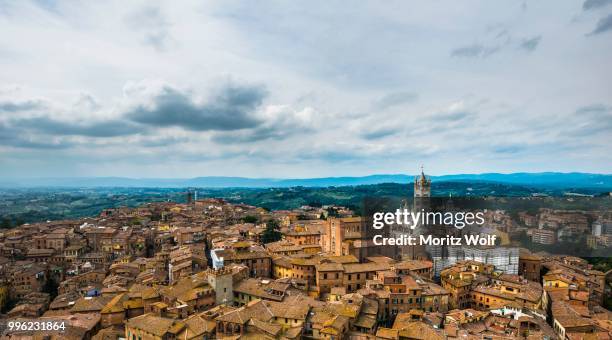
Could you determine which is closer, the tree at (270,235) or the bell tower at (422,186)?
the bell tower at (422,186)

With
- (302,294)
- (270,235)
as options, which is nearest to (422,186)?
(270,235)

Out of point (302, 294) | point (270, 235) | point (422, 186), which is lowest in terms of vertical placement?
point (302, 294)

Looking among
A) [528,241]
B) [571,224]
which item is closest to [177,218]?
[528,241]

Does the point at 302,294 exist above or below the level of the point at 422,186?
below

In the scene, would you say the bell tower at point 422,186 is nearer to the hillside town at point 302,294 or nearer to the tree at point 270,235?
the hillside town at point 302,294

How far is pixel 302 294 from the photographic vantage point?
38406 mm

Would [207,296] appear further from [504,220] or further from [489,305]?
[504,220]

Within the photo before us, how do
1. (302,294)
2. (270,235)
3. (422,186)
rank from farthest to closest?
(270,235)
(422,186)
(302,294)

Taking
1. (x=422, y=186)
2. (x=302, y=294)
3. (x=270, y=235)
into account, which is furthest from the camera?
(x=270, y=235)

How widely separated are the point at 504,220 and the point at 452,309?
6170 centimetres

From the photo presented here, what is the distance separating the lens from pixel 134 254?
6744 cm

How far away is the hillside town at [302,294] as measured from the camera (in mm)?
31938

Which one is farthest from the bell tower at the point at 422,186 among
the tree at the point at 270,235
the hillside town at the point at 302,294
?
the tree at the point at 270,235

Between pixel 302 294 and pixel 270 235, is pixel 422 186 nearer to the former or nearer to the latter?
pixel 270 235
